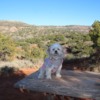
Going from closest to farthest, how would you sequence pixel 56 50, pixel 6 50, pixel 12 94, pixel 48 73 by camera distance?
1. pixel 56 50
2. pixel 48 73
3. pixel 12 94
4. pixel 6 50

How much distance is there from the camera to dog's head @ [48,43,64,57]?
518cm

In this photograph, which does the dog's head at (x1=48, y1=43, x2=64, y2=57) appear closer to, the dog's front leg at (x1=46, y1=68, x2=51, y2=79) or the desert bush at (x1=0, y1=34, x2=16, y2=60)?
the dog's front leg at (x1=46, y1=68, x2=51, y2=79)

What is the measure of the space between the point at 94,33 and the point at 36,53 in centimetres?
411

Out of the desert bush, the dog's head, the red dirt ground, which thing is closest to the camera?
the dog's head

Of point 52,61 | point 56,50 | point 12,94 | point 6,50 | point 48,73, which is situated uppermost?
point 56,50

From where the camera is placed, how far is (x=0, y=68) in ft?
36.8

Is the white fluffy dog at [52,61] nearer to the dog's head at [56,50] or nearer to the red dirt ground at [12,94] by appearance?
the dog's head at [56,50]

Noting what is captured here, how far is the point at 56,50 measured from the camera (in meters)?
5.19

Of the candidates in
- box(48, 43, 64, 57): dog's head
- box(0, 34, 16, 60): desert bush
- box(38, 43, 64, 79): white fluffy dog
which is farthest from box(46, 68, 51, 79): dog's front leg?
box(0, 34, 16, 60): desert bush

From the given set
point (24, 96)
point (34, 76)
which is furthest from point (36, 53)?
point (34, 76)

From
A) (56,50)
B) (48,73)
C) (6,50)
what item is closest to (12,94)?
(48,73)

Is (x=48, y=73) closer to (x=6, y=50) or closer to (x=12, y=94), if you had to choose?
(x=12, y=94)

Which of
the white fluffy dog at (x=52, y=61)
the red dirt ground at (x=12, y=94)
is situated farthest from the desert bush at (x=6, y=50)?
the white fluffy dog at (x=52, y=61)

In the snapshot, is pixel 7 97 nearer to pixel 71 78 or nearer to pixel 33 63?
pixel 71 78
